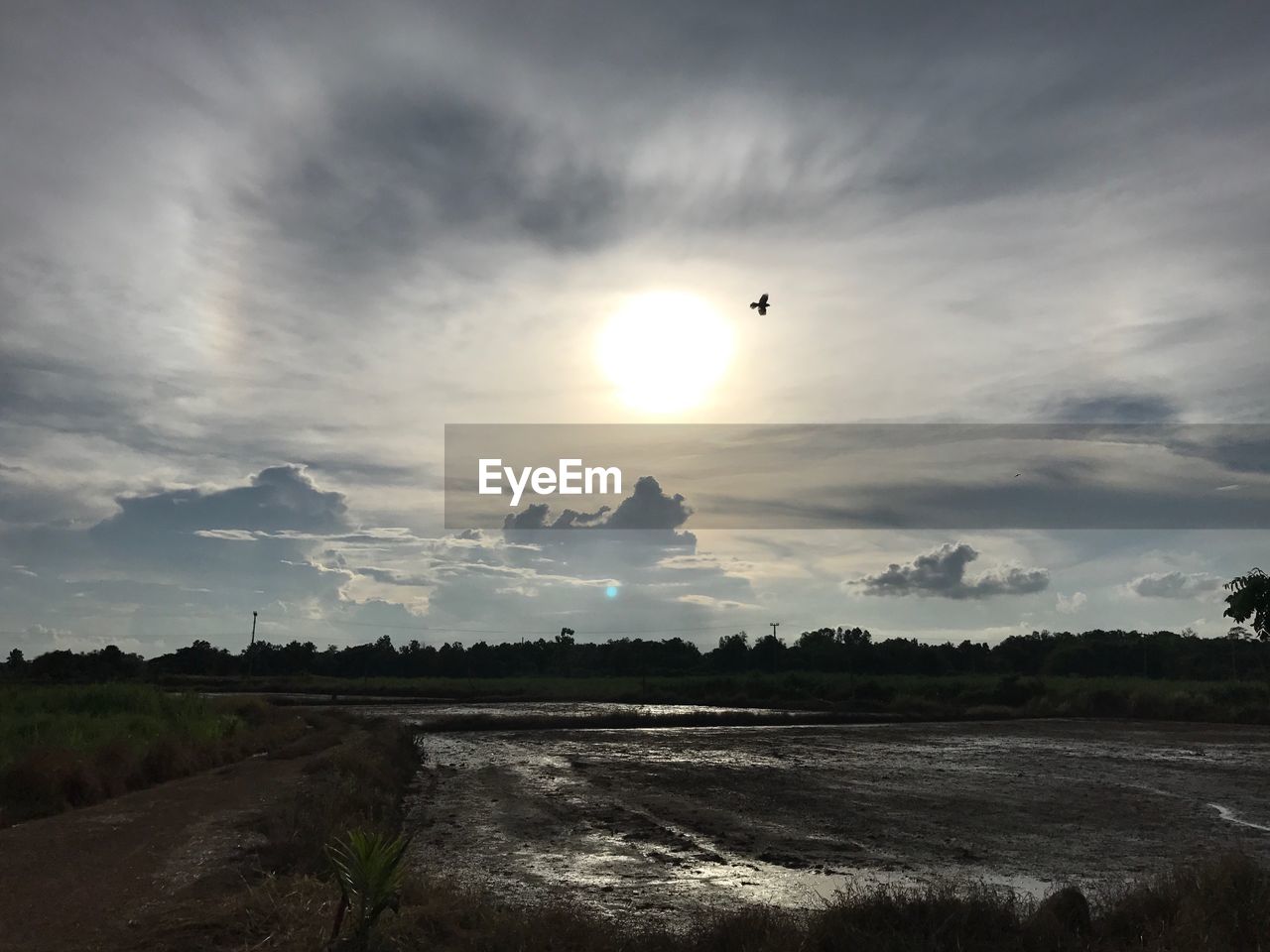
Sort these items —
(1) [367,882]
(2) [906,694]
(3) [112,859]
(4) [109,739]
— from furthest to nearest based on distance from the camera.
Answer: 1. (2) [906,694]
2. (4) [109,739]
3. (3) [112,859]
4. (1) [367,882]

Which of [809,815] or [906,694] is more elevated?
[906,694]

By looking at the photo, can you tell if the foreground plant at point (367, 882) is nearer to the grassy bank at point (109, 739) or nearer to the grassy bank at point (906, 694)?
the grassy bank at point (109, 739)

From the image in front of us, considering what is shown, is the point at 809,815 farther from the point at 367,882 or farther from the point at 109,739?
the point at 109,739

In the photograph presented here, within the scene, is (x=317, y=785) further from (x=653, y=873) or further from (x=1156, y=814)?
(x=1156, y=814)

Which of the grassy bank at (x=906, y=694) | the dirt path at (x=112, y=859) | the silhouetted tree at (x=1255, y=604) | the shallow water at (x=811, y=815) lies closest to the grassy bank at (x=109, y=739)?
the dirt path at (x=112, y=859)

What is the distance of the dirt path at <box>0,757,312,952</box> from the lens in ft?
38.9

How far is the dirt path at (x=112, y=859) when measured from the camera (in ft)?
→ 38.9

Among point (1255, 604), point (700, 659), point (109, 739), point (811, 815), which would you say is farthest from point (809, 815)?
point (700, 659)

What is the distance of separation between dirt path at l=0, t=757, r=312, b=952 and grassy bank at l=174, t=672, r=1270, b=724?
5371 cm

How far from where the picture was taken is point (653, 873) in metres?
16.5

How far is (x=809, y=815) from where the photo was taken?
893 inches

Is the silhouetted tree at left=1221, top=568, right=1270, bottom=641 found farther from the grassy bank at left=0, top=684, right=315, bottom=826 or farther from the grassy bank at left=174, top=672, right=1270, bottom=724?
the grassy bank at left=174, top=672, right=1270, bottom=724

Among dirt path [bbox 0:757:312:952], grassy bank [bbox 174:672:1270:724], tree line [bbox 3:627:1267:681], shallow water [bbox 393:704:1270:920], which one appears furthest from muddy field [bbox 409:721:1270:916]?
tree line [bbox 3:627:1267:681]

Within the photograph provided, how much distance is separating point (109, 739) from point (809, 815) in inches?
806
